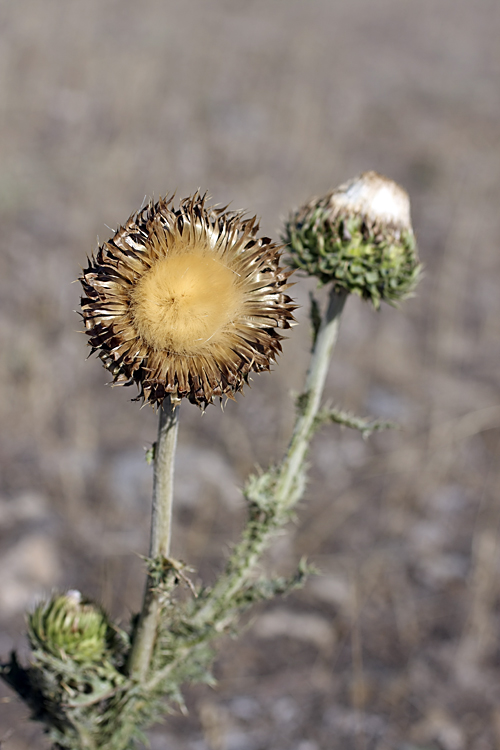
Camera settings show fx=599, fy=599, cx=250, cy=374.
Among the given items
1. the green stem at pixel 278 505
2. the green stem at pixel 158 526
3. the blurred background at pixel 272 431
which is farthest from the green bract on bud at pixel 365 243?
the blurred background at pixel 272 431

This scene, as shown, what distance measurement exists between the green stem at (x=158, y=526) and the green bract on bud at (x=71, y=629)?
22 cm

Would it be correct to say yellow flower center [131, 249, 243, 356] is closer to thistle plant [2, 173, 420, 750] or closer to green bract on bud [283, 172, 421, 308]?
thistle plant [2, 173, 420, 750]

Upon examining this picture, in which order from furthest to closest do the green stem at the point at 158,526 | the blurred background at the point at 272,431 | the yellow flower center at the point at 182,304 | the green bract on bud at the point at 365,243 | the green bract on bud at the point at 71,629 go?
1. the blurred background at the point at 272,431
2. the green bract on bud at the point at 365,243
3. the green bract on bud at the point at 71,629
4. the green stem at the point at 158,526
5. the yellow flower center at the point at 182,304

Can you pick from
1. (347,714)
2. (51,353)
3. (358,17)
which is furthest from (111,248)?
(358,17)

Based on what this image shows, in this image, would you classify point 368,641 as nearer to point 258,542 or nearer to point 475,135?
point 258,542

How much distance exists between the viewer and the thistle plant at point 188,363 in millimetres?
1713

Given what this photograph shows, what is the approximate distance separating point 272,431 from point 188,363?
549 cm

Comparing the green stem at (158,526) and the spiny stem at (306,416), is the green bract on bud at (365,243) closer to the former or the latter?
the spiny stem at (306,416)

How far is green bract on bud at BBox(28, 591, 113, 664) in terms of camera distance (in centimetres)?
243

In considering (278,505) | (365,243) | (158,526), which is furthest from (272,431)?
(158,526)

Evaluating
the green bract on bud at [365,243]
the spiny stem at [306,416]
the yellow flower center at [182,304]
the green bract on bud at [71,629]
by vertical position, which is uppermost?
the green bract on bud at [365,243]

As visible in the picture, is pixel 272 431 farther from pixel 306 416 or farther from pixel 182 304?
pixel 182 304

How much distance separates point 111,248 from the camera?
1.68 metres

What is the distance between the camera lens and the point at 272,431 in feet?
23.4
